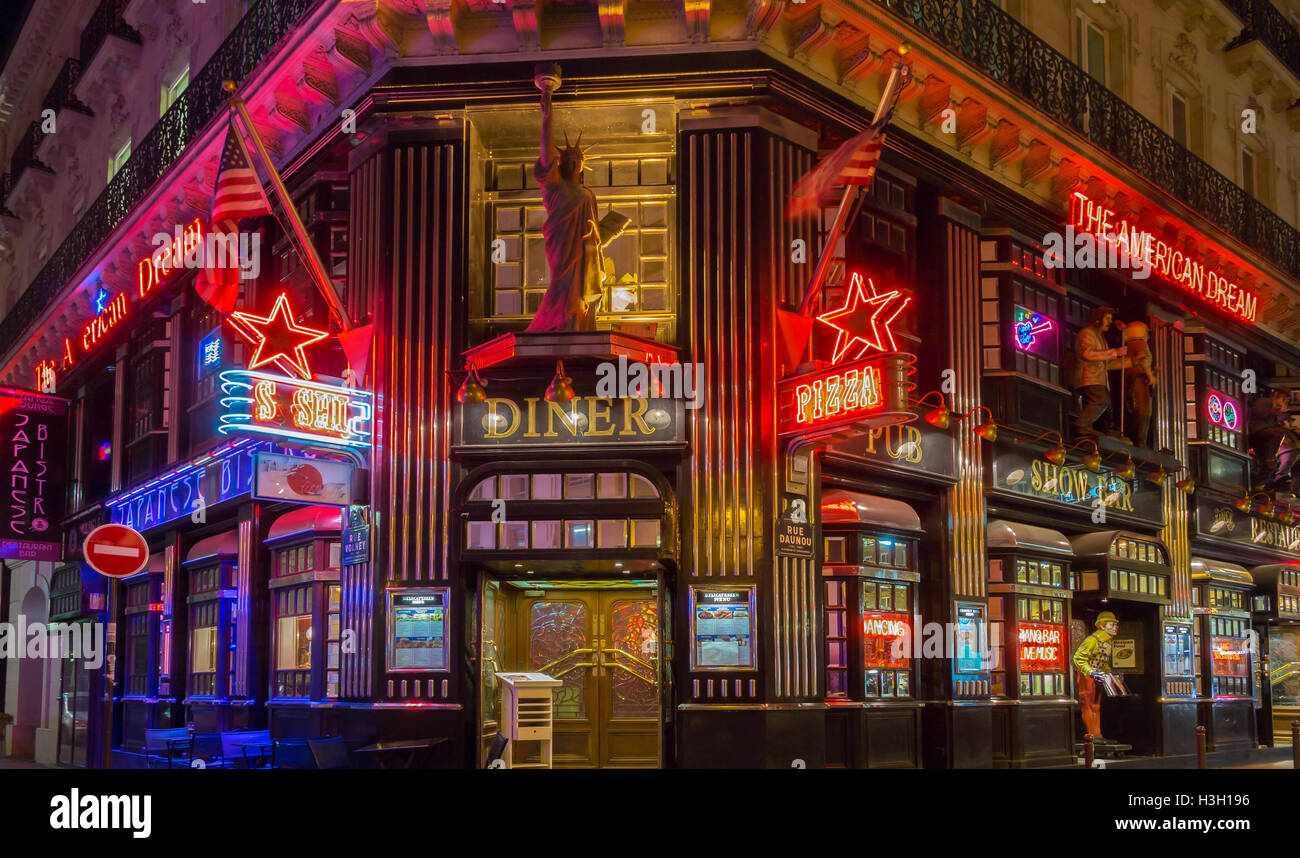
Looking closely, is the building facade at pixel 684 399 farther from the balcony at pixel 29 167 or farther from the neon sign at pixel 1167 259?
the balcony at pixel 29 167

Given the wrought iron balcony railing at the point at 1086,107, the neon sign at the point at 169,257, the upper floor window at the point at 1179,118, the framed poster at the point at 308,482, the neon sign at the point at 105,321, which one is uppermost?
the upper floor window at the point at 1179,118

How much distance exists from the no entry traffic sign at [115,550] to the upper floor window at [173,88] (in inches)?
451

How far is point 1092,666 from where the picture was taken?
1905cm

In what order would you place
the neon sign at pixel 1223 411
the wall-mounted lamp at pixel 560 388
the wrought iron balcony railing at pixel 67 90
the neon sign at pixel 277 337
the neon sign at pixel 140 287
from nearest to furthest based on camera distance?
the wall-mounted lamp at pixel 560 388, the neon sign at pixel 277 337, the neon sign at pixel 140 287, the neon sign at pixel 1223 411, the wrought iron balcony railing at pixel 67 90

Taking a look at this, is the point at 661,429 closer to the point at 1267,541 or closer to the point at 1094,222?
the point at 1094,222

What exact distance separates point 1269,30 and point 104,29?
A: 22334 millimetres

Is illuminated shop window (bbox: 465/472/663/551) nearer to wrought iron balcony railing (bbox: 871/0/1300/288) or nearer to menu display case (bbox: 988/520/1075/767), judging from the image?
menu display case (bbox: 988/520/1075/767)

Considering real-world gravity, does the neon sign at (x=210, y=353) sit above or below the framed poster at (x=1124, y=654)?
above

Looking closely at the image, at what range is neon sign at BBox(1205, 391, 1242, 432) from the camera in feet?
76.8

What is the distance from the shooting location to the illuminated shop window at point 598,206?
14945 mm

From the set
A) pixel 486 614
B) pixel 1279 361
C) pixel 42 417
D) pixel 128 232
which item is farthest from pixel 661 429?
pixel 1279 361

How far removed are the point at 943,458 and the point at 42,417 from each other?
662 inches

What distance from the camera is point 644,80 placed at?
14648 millimetres

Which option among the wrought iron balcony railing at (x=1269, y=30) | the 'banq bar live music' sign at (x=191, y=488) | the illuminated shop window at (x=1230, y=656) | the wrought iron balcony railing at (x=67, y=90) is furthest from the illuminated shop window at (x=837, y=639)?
the wrought iron balcony railing at (x=67, y=90)
